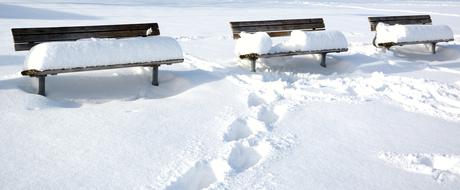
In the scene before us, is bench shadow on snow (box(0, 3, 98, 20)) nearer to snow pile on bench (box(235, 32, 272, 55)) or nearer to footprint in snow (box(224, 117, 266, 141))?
snow pile on bench (box(235, 32, 272, 55))

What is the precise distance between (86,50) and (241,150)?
2508 mm

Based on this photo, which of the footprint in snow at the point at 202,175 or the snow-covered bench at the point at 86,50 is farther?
the snow-covered bench at the point at 86,50

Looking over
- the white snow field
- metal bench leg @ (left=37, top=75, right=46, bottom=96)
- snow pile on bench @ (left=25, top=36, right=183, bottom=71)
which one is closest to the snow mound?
the white snow field

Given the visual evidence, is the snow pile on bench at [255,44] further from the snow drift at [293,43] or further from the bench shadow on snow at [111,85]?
the bench shadow on snow at [111,85]

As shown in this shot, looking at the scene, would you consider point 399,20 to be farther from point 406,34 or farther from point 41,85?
point 41,85

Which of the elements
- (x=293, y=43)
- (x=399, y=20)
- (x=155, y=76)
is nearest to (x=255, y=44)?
(x=293, y=43)

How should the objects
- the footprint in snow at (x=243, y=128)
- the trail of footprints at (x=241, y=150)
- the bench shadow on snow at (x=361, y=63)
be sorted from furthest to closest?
1. the bench shadow on snow at (x=361, y=63)
2. the footprint in snow at (x=243, y=128)
3. the trail of footprints at (x=241, y=150)

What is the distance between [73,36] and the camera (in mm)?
5859

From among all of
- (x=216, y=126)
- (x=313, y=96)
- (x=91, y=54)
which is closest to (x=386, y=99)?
(x=313, y=96)

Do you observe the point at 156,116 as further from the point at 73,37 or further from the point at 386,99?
the point at 386,99

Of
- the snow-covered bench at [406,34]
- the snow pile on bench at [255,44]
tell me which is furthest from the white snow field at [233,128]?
the snow-covered bench at [406,34]

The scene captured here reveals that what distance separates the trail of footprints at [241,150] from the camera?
129 inches

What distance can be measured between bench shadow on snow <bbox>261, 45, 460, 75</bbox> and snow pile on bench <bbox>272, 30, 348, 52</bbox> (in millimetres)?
447

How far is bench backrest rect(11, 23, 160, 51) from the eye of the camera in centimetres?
538
